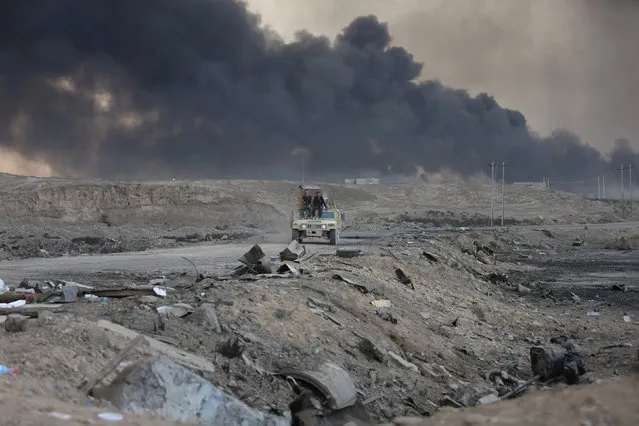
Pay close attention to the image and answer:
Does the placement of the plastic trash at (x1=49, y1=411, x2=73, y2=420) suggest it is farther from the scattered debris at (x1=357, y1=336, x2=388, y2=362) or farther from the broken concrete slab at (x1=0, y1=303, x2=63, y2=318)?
the scattered debris at (x1=357, y1=336, x2=388, y2=362)

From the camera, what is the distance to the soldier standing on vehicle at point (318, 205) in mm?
36000

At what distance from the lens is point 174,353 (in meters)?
8.24

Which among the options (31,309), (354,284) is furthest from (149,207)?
(31,309)

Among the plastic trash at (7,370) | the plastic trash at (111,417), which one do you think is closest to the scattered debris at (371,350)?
the plastic trash at (7,370)

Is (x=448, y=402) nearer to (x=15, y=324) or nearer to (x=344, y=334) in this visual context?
(x=344, y=334)

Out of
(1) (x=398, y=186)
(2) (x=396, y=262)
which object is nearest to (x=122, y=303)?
(2) (x=396, y=262)

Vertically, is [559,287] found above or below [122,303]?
below

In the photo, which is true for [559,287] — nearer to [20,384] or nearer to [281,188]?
[20,384]

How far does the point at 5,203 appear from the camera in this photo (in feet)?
233

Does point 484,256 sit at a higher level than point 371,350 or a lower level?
lower

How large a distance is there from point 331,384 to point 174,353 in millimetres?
1932

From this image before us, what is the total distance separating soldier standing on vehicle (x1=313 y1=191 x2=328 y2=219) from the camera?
36.0 meters

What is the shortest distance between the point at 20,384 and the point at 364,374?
5091 mm

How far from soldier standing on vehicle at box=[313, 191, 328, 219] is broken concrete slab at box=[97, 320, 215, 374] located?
89.8 feet
